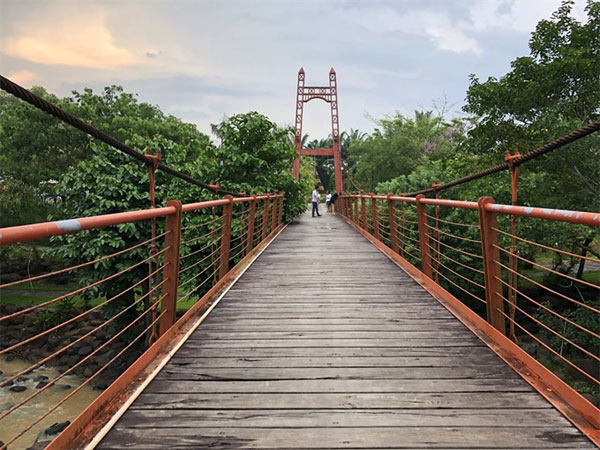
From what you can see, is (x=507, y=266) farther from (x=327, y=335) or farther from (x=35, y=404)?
(x=35, y=404)

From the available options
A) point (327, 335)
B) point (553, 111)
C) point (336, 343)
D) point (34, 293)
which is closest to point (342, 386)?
point (336, 343)

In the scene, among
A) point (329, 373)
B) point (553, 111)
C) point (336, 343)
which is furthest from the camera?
point (553, 111)

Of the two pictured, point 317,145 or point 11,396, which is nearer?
point 11,396

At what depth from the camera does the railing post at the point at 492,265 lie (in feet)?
8.63

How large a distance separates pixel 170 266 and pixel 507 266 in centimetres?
289

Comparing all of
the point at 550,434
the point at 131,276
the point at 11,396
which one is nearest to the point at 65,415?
the point at 11,396

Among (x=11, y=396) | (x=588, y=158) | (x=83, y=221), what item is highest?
(x=588, y=158)

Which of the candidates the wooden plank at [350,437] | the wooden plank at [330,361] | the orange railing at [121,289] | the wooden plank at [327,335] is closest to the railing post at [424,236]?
the wooden plank at [327,335]

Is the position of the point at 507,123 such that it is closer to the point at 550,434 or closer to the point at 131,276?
the point at 131,276

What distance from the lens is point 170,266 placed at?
2670mm

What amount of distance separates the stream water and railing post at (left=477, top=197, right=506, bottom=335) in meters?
7.57

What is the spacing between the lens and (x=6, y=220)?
13.3m

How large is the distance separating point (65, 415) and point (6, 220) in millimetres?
7742

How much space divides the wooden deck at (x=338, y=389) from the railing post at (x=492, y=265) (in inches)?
8.7
